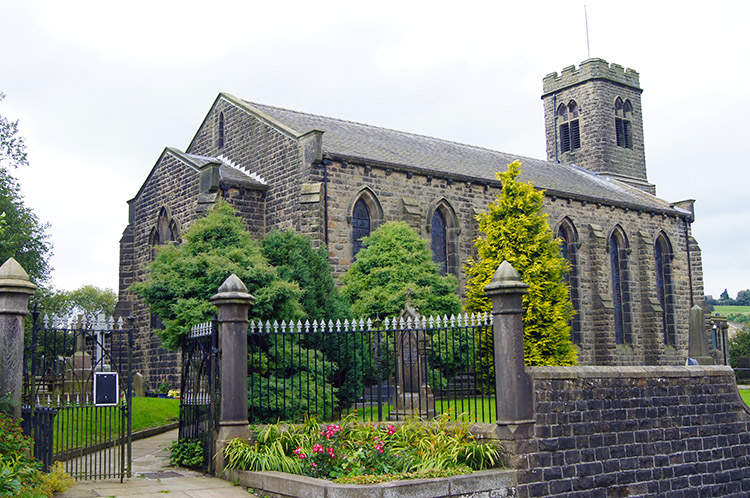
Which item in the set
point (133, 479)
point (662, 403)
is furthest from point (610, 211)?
point (133, 479)

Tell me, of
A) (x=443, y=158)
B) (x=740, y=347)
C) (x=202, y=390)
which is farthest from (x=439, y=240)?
(x=740, y=347)

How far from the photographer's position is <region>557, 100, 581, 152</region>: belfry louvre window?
4197 centimetres

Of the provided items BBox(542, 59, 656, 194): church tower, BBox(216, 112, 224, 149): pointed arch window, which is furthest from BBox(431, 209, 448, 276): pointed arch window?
BBox(542, 59, 656, 194): church tower

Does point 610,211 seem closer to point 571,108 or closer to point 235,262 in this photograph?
point 571,108

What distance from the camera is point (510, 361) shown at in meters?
10.8

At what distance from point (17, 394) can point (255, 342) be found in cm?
392

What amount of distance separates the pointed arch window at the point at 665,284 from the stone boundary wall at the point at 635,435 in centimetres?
2232

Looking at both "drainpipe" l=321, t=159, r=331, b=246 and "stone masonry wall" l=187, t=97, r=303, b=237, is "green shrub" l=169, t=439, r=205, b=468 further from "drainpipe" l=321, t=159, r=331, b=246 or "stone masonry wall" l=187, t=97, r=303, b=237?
"stone masonry wall" l=187, t=97, r=303, b=237

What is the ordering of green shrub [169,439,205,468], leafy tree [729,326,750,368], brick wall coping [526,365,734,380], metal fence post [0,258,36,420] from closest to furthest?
metal fence post [0,258,36,420], brick wall coping [526,365,734,380], green shrub [169,439,205,468], leafy tree [729,326,750,368]

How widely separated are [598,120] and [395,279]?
77.2 feet

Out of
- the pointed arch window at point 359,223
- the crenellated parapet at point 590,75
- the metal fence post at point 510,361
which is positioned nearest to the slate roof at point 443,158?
the pointed arch window at point 359,223

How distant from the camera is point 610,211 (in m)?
33.0

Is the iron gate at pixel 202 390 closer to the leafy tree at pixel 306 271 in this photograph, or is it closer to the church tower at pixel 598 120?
the leafy tree at pixel 306 271

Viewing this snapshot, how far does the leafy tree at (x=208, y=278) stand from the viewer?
13.9 metres
